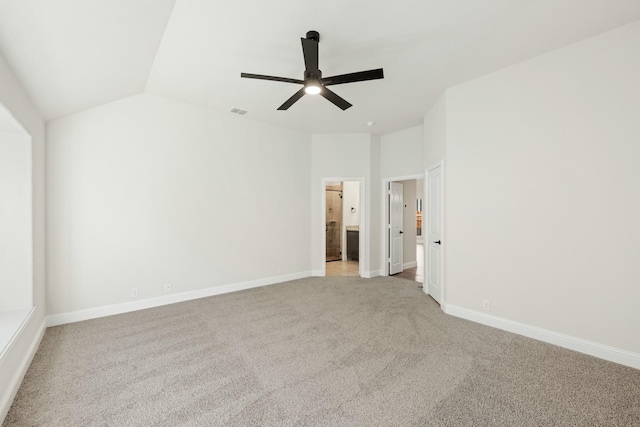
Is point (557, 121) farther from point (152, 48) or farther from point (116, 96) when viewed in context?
point (116, 96)

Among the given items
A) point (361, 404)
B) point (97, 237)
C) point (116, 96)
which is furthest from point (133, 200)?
point (361, 404)

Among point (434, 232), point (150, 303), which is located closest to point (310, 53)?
point (434, 232)

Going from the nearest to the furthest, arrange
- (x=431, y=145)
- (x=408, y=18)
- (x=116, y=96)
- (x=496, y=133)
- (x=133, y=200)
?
(x=408, y=18), (x=496, y=133), (x=116, y=96), (x=133, y=200), (x=431, y=145)

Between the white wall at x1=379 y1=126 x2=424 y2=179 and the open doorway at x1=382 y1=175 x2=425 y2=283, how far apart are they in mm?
156

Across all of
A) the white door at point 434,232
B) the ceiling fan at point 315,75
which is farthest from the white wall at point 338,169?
the ceiling fan at point 315,75

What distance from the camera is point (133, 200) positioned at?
3.71 metres

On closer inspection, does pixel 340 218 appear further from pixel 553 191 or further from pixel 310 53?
pixel 310 53

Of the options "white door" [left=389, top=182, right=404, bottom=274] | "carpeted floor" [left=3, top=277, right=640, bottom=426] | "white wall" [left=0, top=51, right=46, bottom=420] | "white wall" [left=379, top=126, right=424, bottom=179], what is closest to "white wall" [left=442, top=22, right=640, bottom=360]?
"carpeted floor" [left=3, top=277, right=640, bottom=426]

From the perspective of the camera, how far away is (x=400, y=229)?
6.15 m

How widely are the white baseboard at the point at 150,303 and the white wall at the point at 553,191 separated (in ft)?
10.6

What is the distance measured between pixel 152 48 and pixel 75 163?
6.22ft

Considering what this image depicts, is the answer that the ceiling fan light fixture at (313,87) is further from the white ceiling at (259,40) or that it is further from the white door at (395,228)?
the white door at (395,228)

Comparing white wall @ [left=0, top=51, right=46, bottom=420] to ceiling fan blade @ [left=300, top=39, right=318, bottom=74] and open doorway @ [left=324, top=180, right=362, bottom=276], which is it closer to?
ceiling fan blade @ [left=300, top=39, right=318, bottom=74]

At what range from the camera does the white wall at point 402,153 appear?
5.18m
